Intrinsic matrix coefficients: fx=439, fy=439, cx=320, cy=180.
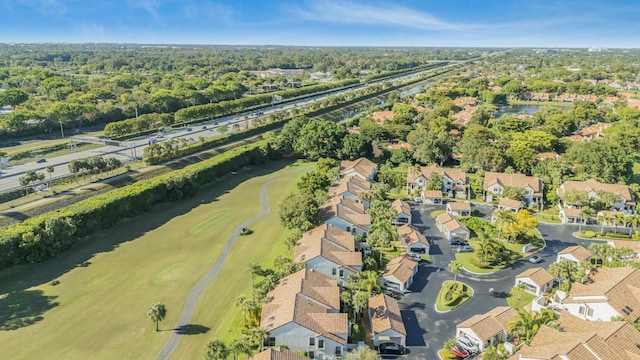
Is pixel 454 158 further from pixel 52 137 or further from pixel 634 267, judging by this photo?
pixel 52 137

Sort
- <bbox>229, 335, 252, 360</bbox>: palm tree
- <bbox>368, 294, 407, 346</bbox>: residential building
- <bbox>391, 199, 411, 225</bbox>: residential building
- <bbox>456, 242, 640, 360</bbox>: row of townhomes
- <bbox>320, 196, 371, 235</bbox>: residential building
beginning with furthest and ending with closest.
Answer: <bbox>391, 199, 411, 225</bbox>: residential building → <bbox>320, 196, 371, 235</bbox>: residential building → <bbox>368, 294, 407, 346</bbox>: residential building → <bbox>229, 335, 252, 360</bbox>: palm tree → <bbox>456, 242, 640, 360</bbox>: row of townhomes

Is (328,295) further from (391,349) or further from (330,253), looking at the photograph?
(330,253)

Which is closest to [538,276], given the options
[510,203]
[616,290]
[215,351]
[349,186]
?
[616,290]

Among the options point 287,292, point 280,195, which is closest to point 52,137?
point 280,195

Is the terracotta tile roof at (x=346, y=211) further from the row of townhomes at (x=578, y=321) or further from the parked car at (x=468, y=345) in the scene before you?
the parked car at (x=468, y=345)

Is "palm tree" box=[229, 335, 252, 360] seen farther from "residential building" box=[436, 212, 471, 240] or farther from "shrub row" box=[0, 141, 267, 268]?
"residential building" box=[436, 212, 471, 240]

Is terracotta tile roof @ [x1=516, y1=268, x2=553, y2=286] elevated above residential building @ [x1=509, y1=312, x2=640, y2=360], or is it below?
below

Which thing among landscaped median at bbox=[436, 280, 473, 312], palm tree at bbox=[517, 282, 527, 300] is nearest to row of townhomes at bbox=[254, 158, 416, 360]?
landscaped median at bbox=[436, 280, 473, 312]
